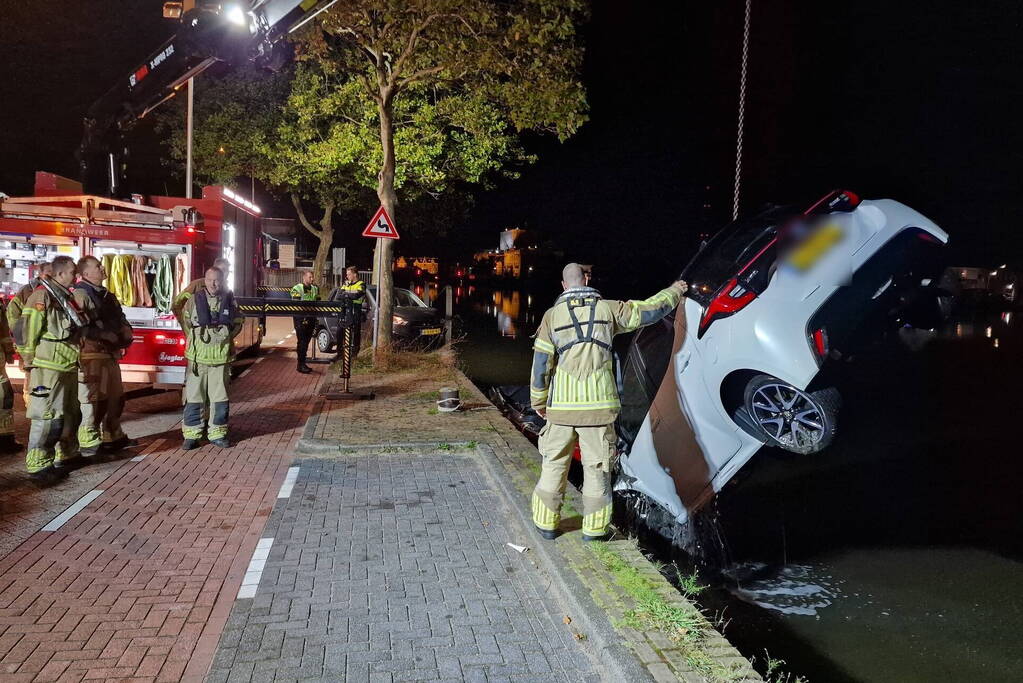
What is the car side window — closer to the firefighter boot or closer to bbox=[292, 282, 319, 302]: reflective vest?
the firefighter boot

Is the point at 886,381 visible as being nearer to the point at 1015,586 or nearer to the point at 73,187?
the point at 1015,586

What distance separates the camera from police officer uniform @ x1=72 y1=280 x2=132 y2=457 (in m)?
6.97

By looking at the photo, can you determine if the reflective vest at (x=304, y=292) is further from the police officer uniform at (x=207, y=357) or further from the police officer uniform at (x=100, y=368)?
the police officer uniform at (x=100, y=368)

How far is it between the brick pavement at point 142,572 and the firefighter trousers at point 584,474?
1.90 m

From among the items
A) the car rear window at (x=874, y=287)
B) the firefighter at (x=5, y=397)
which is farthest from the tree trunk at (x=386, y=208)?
the car rear window at (x=874, y=287)

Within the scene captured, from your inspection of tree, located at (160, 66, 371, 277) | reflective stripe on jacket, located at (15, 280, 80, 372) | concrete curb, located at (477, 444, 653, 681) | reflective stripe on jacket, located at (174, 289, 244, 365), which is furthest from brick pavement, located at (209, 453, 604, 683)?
tree, located at (160, 66, 371, 277)

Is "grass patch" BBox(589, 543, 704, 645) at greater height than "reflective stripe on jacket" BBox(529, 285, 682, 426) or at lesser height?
lesser

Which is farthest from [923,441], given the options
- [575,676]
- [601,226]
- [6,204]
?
[601,226]

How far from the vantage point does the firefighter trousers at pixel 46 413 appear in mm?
6242

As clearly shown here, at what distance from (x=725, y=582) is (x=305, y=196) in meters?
27.8

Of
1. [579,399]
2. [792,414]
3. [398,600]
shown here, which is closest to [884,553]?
[792,414]

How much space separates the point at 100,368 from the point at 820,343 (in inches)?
249

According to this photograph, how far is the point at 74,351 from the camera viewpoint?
641cm

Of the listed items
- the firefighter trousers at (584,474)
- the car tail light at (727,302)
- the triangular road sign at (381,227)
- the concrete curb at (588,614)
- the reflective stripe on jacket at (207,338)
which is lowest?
the concrete curb at (588,614)
